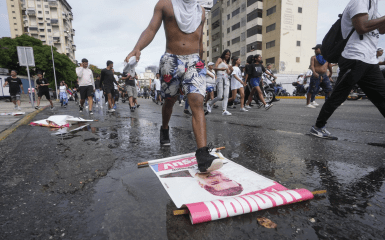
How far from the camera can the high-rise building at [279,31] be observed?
39013 mm

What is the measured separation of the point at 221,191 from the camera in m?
1.42

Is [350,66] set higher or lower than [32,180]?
higher

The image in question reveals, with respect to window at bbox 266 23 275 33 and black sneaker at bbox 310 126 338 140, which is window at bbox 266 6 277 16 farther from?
black sneaker at bbox 310 126 338 140

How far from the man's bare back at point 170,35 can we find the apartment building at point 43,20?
3062 inches

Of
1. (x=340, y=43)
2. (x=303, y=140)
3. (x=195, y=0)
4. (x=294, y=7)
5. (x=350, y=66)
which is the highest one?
(x=294, y=7)

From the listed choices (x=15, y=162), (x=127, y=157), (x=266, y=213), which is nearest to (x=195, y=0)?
(x=127, y=157)

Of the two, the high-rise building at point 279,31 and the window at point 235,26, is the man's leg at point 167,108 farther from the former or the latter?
the window at point 235,26

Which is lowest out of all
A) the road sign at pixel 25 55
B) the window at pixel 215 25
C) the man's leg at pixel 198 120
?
→ the man's leg at pixel 198 120

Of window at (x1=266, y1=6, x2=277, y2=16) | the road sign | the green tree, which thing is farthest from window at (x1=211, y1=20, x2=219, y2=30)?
the road sign

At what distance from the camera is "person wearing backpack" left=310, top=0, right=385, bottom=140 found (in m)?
2.44

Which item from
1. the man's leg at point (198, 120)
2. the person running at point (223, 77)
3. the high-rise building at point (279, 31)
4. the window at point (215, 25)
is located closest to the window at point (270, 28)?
the high-rise building at point (279, 31)

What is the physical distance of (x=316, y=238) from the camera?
1.00 m

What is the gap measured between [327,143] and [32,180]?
3112mm

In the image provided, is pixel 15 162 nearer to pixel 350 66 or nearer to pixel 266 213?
pixel 266 213
